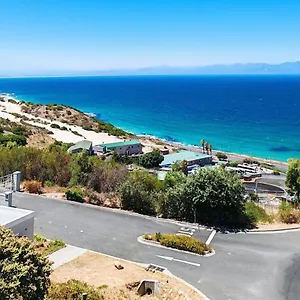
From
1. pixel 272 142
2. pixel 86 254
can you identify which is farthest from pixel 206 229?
pixel 272 142

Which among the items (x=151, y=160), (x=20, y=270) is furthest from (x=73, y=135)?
(x=20, y=270)

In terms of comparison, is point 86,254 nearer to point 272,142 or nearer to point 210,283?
point 210,283

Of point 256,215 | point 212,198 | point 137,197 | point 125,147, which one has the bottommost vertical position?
point 125,147

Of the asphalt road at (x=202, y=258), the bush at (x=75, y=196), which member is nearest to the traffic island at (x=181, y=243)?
the asphalt road at (x=202, y=258)

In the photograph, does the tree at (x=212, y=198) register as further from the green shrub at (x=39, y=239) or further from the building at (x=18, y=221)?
the building at (x=18, y=221)

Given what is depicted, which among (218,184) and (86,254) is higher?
(218,184)

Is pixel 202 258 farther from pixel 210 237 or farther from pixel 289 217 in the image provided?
pixel 289 217
